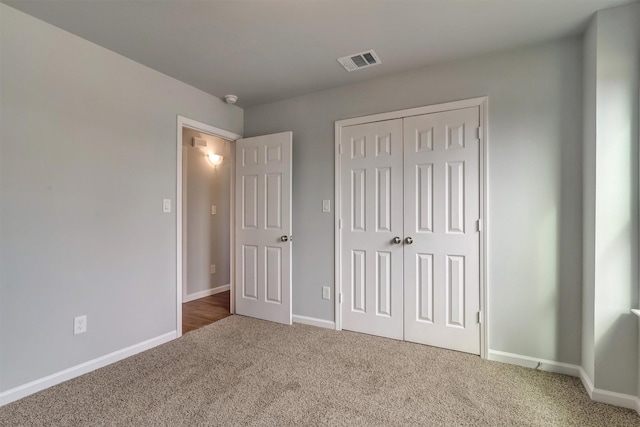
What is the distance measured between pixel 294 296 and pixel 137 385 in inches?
61.7

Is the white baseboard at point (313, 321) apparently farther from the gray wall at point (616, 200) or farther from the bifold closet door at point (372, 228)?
the gray wall at point (616, 200)

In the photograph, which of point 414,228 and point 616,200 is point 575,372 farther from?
point 414,228

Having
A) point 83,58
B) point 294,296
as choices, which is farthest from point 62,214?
point 294,296

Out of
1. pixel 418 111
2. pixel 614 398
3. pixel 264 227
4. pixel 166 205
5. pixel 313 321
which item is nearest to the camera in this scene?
pixel 614 398

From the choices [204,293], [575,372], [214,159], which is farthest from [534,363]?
[214,159]

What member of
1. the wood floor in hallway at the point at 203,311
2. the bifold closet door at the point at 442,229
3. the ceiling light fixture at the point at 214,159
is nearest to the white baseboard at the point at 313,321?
the bifold closet door at the point at 442,229

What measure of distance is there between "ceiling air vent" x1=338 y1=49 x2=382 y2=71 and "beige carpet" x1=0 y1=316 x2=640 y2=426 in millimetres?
2372

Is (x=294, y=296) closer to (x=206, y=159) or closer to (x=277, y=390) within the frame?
(x=277, y=390)

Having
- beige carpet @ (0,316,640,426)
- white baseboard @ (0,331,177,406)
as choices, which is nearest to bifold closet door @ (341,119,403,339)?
beige carpet @ (0,316,640,426)

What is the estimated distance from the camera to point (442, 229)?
98.8 inches

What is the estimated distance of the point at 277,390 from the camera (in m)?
1.93

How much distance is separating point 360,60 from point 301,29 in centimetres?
62

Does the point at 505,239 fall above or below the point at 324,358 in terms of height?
above

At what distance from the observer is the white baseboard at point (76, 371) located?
1.83 meters
